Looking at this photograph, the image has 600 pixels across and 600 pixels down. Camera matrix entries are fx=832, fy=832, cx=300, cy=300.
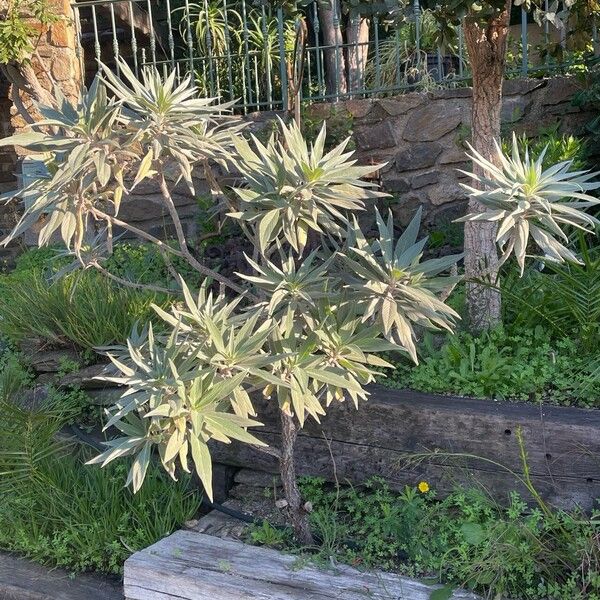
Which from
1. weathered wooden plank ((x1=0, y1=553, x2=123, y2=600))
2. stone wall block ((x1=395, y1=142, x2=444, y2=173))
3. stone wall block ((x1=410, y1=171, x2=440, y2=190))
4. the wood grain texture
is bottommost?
weathered wooden plank ((x1=0, y1=553, x2=123, y2=600))

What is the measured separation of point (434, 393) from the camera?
340 cm

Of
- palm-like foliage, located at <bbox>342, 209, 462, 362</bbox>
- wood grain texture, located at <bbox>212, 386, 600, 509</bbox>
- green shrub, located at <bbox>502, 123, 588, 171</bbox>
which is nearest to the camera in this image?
palm-like foliage, located at <bbox>342, 209, 462, 362</bbox>

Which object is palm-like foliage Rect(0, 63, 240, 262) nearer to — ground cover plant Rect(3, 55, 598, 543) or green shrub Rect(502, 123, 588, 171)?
ground cover plant Rect(3, 55, 598, 543)

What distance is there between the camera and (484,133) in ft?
11.9

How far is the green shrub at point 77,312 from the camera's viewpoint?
4105 millimetres

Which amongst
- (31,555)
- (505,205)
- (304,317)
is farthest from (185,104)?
(31,555)

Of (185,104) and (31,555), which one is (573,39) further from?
(31,555)

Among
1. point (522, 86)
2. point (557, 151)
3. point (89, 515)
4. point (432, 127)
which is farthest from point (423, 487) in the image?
point (522, 86)

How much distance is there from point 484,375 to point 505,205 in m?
0.98

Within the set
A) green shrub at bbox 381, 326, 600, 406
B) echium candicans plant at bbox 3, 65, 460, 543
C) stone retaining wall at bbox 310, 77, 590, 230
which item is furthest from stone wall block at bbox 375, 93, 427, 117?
echium candicans plant at bbox 3, 65, 460, 543

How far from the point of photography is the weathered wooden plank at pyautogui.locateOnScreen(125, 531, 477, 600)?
9.35 ft

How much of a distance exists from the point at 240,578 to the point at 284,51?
3882 millimetres

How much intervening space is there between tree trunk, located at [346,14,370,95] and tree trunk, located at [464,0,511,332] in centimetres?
181

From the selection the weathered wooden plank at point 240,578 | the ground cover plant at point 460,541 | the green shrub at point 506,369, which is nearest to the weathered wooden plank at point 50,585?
the weathered wooden plank at point 240,578
